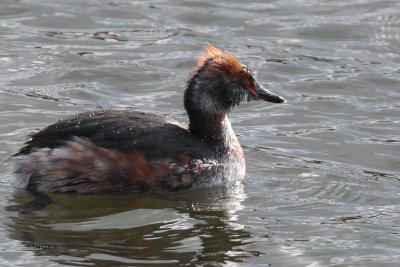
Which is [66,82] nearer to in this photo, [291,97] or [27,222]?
[291,97]

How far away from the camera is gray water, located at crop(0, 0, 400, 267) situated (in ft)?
23.0

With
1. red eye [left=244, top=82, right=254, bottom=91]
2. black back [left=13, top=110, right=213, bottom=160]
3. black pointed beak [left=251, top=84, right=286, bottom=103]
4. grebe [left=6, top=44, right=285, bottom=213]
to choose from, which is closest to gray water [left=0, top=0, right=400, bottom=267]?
grebe [left=6, top=44, right=285, bottom=213]

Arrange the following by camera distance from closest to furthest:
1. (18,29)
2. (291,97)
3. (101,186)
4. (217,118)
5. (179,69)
→ (101,186) → (217,118) → (291,97) → (179,69) → (18,29)

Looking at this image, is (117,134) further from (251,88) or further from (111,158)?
(251,88)

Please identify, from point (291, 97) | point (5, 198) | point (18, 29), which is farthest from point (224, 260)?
point (18, 29)

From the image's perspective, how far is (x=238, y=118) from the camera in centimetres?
1037

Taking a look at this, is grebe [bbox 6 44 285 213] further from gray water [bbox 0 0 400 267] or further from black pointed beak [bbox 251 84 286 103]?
black pointed beak [bbox 251 84 286 103]

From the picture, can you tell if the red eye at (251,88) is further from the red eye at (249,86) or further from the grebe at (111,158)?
the grebe at (111,158)

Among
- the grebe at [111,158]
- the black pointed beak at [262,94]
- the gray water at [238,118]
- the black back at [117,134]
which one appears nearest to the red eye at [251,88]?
the black pointed beak at [262,94]

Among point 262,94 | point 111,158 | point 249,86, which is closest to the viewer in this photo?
point 111,158

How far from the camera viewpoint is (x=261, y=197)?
8062 millimetres

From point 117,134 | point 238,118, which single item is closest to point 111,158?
point 117,134

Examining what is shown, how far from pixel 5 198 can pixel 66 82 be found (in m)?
3.41

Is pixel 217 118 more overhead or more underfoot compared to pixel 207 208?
more overhead
